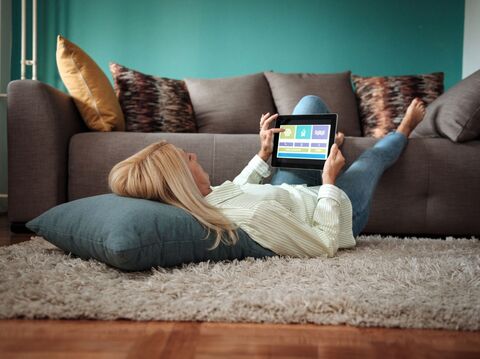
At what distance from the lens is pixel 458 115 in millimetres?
2215

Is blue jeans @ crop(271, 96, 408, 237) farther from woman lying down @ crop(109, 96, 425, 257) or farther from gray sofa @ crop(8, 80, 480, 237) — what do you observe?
gray sofa @ crop(8, 80, 480, 237)

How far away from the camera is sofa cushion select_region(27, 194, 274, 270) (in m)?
1.25

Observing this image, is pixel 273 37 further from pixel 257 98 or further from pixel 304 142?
pixel 304 142

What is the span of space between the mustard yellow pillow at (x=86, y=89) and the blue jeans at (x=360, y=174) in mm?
892

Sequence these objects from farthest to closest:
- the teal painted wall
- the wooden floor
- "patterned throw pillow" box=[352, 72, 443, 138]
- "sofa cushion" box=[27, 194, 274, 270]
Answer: the teal painted wall → "patterned throw pillow" box=[352, 72, 443, 138] → "sofa cushion" box=[27, 194, 274, 270] → the wooden floor

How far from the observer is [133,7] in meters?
3.44

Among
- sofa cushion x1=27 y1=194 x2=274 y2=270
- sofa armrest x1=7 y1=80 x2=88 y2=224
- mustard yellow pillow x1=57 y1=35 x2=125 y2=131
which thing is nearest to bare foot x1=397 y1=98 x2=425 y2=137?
sofa cushion x1=27 y1=194 x2=274 y2=270

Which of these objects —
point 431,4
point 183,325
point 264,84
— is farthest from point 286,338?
point 431,4

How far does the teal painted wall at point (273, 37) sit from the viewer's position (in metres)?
3.44

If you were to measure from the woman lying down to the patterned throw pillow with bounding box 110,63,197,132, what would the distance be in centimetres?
111

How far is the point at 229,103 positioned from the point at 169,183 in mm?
1544

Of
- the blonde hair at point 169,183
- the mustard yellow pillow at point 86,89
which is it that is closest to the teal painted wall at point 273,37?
the mustard yellow pillow at point 86,89

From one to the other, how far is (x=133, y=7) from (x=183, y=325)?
2.93 m

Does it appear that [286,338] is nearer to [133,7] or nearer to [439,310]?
[439,310]
